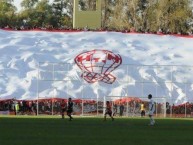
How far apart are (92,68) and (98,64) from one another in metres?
0.74

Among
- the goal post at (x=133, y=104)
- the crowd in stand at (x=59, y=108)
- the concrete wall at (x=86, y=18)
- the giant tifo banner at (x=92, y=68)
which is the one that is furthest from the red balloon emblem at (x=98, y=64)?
the concrete wall at (x=86, y=18)

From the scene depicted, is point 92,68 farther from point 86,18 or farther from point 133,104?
point 86,18

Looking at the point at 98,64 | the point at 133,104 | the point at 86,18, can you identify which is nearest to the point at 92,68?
the point at 98,64

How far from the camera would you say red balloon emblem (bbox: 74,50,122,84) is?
75188 millimetres

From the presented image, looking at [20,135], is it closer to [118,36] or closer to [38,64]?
[38,64]

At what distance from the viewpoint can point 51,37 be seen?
3228 inches

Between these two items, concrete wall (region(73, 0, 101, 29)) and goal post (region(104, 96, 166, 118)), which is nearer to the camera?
goal post (region(104, 96, 166, 118))

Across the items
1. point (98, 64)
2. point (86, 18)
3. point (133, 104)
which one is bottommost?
point (133, 104)

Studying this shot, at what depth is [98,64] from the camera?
2997 inches

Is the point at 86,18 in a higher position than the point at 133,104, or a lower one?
higher

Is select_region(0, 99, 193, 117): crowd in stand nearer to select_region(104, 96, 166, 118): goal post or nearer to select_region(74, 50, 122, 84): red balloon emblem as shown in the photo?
select_region(104, 96, 166, 118): goal post

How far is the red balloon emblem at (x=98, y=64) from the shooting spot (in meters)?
75.2

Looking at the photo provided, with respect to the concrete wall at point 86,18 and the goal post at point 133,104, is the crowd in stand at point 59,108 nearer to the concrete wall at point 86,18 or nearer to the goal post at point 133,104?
the goal post at point 133,104

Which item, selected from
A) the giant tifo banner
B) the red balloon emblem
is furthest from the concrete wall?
the red balloon emblem
